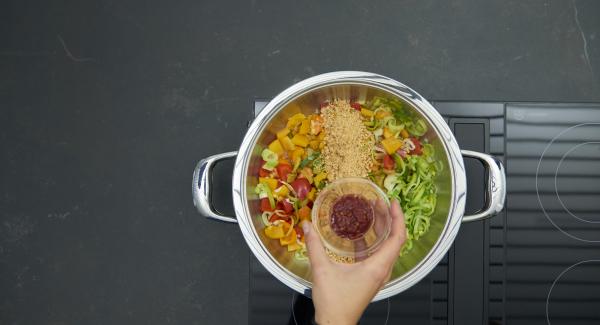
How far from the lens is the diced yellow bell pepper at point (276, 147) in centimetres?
93

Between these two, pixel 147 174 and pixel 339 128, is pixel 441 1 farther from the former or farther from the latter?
pixel 147 174

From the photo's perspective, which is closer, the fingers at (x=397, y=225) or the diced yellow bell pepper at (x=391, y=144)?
the fingers at (x=397, y=225)

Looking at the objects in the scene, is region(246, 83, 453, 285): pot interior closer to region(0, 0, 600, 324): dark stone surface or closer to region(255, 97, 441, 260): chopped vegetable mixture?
region(255, 97, 441, 260): chopped vegetable mixture

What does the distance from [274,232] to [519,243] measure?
21.4 inches

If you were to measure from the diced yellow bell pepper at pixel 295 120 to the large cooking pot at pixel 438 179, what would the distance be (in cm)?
2

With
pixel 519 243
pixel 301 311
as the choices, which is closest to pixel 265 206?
pixel 301 311

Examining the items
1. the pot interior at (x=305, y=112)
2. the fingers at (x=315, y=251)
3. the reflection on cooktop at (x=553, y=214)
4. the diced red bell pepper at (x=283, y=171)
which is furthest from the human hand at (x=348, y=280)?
the reflection on cooktop at (x=553, y=214)

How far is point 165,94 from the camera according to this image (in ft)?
3.91

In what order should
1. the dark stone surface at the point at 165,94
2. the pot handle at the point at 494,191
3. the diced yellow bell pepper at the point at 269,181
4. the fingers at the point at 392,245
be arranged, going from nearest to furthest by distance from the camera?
1. the fingers at the point at 392,245
2. the pot handle at the point at 494,191
3. the diced yellow bell pepper at the point at 269,181
4. the dark stone surface at the point at 165,94

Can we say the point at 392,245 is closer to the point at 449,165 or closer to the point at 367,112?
the point at 449,165

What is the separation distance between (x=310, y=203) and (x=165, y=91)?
1.73 ft

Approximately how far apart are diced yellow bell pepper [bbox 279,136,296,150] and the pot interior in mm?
20

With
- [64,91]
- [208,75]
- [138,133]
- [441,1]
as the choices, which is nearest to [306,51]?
[208,75]

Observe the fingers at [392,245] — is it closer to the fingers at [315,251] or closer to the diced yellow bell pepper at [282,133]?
the fingers at [315,251]
